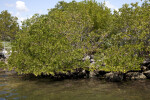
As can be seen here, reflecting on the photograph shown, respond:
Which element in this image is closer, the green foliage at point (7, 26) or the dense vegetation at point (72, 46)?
the dense vegetation at point (72, 46)

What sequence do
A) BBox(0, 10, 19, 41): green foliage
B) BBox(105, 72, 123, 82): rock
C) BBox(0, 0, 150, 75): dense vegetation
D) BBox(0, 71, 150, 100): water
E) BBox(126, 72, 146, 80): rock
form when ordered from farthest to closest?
BBox(0, 10, 19, 41): green foliage, BBox(126, 72, 146, 80): rock, BBox(105, 72, 123, 82): rock, BBox(0, 0, 150, 75): dense vegetation, BBox(0, 71, 150, 100): water

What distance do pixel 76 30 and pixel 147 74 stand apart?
10.2 m

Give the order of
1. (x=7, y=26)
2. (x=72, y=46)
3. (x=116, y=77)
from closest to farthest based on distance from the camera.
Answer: (x=116, y=77)
(x=72, y=46)
(x=7, y=26)

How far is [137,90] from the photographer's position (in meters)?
16.8

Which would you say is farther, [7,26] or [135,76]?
[7,26]

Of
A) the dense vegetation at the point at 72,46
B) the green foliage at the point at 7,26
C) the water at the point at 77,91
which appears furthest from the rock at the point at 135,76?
the green foliage at the point at 7,26

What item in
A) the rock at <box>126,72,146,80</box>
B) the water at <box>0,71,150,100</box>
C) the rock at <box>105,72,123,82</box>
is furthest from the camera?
the rock at <box>126,72,146,80</box>

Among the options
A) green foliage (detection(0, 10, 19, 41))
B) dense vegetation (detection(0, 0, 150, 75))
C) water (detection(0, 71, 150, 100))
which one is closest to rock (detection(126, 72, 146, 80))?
dense vegetation (detection(0, 0, 150, 75))

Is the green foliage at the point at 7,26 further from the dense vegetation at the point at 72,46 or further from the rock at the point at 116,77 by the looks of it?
the rock at the point at 116,77

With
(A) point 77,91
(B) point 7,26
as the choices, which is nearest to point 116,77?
(A) point 77,91

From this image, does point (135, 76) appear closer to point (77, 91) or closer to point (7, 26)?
point (77, 91)

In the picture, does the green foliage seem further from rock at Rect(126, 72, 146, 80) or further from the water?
rock at Rect(126, 72, 146, 80)

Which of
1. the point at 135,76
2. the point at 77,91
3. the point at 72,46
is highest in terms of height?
the point at 72,46

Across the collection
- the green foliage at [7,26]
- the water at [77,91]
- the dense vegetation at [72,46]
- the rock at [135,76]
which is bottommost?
the water at [77,91]
